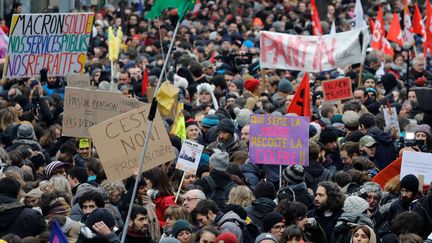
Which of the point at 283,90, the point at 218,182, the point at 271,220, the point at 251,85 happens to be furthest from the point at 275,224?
the point at 251,85

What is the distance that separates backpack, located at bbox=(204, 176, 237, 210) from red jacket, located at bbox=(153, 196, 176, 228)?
→ 0.65 meters

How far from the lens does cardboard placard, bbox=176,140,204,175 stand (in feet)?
48.0

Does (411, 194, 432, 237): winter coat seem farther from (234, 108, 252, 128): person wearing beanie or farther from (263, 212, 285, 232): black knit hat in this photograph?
(234, 108, 252, 128): person wearing beanie

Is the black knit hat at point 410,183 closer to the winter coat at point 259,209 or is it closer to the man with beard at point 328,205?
the man with beard at point 328,205

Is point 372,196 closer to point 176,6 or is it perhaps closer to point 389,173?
point 389,173

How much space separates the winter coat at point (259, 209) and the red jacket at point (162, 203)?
70 centimetres

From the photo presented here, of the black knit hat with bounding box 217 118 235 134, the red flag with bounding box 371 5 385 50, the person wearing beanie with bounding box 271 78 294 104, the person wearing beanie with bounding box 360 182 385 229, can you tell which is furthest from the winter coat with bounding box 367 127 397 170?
the red flag with bounding box 371 5 385 50

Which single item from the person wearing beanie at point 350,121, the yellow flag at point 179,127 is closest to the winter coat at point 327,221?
the person wearing beanie at point 350,121

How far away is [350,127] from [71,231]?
5904 millimetres

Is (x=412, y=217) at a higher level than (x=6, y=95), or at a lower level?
higher

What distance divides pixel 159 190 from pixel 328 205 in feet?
5.02

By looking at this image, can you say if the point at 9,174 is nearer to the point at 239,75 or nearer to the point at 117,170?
the point at 117,170

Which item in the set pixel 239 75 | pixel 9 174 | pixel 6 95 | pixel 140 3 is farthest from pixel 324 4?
pixel 9 174

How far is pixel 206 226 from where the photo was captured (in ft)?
38.4
